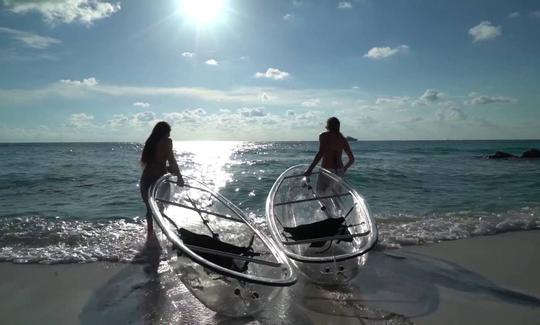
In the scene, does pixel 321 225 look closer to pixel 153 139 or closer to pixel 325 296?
pixel 325 296

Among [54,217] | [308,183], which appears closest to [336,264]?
[308,183]

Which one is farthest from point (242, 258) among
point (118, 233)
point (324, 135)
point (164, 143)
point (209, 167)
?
point (209, 167)

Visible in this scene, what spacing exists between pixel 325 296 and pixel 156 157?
3.03m

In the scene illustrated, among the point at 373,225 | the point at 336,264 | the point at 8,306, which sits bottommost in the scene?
the point at 8,306

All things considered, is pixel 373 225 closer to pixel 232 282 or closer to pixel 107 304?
pixel 232 282

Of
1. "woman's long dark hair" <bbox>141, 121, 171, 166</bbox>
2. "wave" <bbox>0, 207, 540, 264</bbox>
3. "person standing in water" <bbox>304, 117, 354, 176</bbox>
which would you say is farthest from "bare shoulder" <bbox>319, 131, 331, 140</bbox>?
"woman's long dark hair" <bbox>141, 121, 171, 166</bbox>

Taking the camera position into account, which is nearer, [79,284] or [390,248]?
[79,284]

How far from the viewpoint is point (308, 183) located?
6.00m

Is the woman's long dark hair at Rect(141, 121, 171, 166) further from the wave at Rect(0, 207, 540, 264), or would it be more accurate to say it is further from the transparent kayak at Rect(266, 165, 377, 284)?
the transparent kayak at Rect(266, 165, 377, 284)

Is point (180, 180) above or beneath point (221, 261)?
above

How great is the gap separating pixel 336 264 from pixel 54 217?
662 centimetres

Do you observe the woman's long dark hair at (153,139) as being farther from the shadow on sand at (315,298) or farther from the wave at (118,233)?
the shadow on sand at (315,298)

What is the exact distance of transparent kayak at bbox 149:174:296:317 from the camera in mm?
2920

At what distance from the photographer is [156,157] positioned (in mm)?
5246
